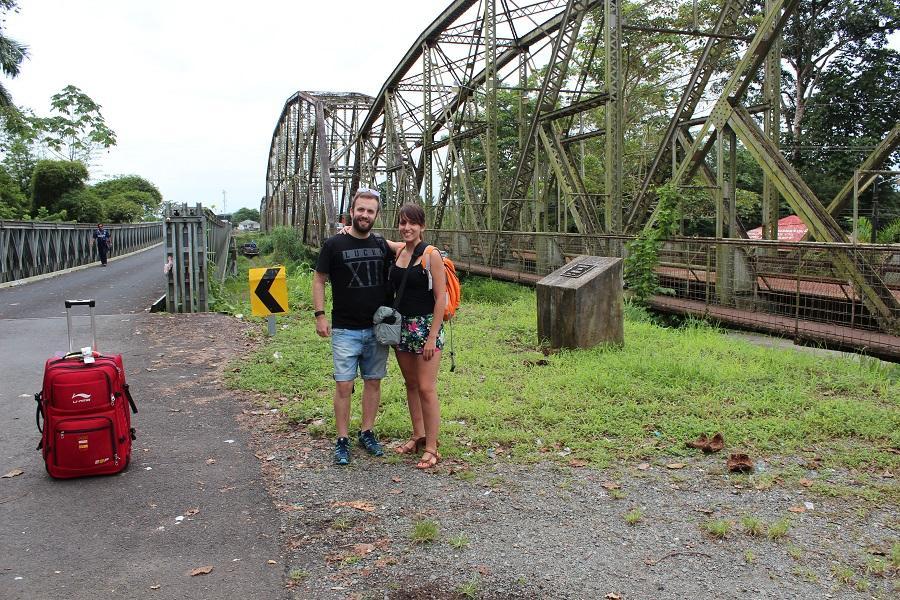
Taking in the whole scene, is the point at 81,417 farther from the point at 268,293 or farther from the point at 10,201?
the point at 10,201

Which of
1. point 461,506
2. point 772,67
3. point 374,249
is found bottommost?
point 461,506

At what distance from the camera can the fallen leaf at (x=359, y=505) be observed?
4340 millimetres

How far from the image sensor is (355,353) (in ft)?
16.7

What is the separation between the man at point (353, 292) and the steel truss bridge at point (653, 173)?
18.8ft

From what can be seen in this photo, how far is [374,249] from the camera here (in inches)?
200

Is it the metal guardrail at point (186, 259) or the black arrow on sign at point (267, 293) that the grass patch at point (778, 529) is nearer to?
the black arrow on sign at point (267, 293)

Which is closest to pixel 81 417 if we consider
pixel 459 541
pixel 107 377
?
pixel 107 377

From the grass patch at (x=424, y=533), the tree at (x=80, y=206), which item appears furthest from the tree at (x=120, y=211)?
the grass patch at (x=424, y=533)

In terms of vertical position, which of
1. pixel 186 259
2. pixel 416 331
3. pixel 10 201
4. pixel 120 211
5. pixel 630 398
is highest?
pixel 120 211

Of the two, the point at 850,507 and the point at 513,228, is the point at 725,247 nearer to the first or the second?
the point at 850,507

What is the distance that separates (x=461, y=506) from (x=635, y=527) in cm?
105

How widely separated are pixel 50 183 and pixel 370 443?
38.0 meters

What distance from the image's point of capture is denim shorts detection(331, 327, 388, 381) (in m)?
5.05

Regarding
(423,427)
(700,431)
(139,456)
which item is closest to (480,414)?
(423,427)
